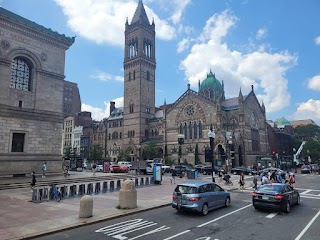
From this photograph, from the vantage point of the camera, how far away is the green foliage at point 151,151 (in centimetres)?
6650

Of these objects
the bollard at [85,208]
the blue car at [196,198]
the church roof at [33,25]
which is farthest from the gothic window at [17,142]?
the blue car at [196,198]

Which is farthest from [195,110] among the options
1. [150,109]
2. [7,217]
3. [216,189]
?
[7,217]

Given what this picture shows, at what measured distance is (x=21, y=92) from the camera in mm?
28766

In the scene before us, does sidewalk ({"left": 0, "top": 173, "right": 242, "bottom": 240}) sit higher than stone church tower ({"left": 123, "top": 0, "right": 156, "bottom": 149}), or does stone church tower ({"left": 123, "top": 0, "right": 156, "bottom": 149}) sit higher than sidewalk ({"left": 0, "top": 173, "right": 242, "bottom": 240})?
stone church tower ({"left": 123, "top": 0, "right": 156, "bottom": 149})

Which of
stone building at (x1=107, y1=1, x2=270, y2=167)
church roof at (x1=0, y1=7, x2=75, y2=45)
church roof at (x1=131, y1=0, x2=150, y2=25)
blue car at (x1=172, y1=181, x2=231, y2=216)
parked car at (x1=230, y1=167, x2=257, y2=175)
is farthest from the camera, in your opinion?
church roof at (x1=131, y1=0, x2=150, y2=25)

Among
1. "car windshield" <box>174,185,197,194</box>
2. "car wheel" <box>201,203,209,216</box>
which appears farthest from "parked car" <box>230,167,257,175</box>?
"car windshield" <box>174,185,197,194</box>

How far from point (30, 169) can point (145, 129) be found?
1916 inches

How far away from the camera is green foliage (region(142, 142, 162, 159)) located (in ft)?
218

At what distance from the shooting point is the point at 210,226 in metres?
11.3

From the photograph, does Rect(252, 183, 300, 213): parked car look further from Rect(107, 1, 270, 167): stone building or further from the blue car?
Rect(107, 1, 270, 167): stone building

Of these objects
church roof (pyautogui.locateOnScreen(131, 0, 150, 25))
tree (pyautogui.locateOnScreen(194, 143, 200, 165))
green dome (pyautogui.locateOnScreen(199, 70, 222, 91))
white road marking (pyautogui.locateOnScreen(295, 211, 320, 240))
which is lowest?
white road marking (pyautogui.locateOnScreen(295, 211, 320, 240))

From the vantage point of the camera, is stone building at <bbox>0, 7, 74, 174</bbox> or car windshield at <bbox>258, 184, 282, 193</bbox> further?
stone building at <bbox>0, 7, 74, 174</bbox>

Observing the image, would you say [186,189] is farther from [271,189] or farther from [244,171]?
[244,171]

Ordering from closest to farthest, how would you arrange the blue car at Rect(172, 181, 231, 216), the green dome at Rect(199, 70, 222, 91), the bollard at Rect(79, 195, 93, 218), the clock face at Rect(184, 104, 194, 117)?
the bollard at Rect(79, 195, 93, 218), the blue car at Rect(172, 181, 231, 216), the clock face at Rect(184, 104, 194, 117), the green dome at Rect(199, 70, 222, 91)
